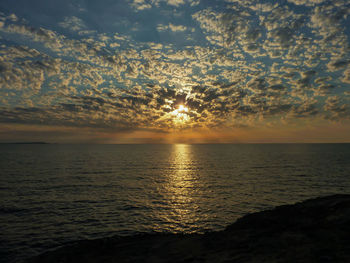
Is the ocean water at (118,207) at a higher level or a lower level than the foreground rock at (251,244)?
lower

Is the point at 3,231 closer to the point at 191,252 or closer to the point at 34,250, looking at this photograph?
the point at 34,250

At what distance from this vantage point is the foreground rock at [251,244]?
34.9ft

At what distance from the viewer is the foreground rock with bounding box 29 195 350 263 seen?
10641 millimetres

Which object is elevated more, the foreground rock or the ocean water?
the foreground rock

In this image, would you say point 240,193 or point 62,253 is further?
point 240,193

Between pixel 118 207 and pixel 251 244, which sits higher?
pixel 251 244

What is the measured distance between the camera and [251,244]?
41.3ft

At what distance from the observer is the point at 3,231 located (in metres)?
19.1

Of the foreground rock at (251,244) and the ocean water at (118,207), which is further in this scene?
the ocean water at (118,207)

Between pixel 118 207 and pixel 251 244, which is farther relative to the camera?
pixel 118 207

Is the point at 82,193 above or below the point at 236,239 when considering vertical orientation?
below

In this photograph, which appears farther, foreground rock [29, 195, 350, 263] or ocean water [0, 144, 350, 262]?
ocean water [0, 144, 350, 262]

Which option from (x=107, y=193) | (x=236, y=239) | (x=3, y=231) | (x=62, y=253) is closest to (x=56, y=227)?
(x=3, y=231)

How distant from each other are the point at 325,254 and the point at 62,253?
625 inches
